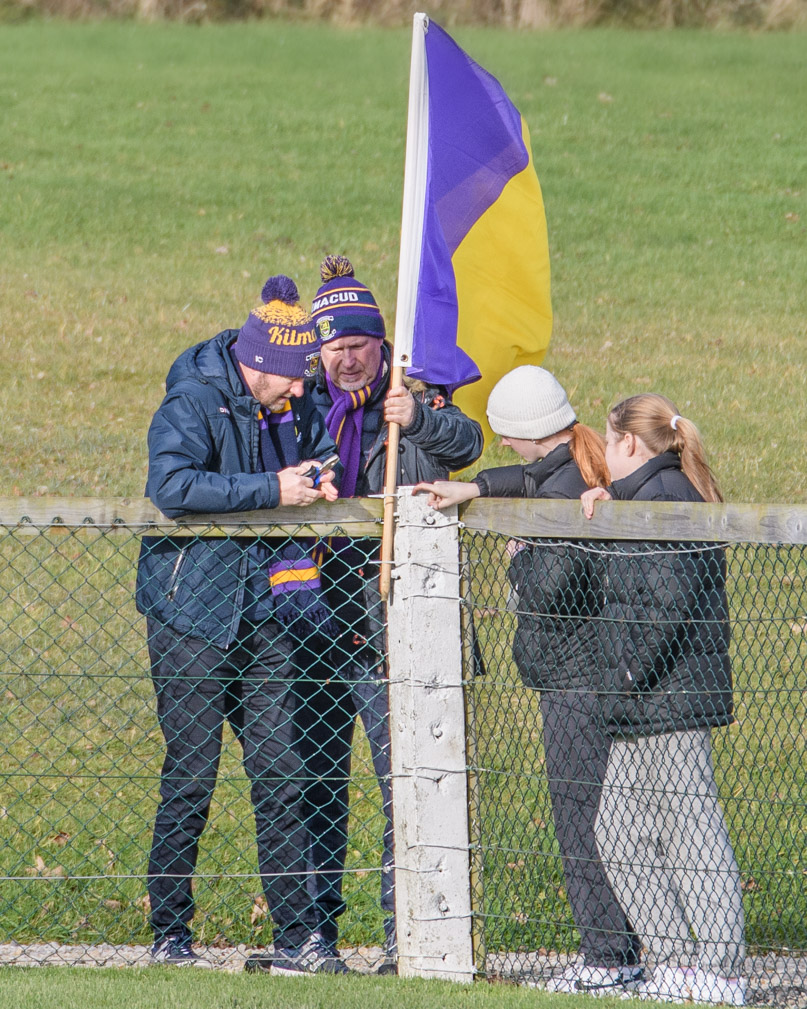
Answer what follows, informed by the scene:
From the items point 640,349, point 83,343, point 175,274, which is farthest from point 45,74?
point 640,349

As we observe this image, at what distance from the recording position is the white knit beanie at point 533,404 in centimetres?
426

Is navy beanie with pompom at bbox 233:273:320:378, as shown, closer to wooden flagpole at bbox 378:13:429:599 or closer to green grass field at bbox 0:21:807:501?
wooden flagpole at bbox 378:13:429:599

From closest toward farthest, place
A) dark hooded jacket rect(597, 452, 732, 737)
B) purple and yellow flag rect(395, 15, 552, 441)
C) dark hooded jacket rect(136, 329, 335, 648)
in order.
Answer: dark hooded jacket rect(136, 329, 335, 648) → dark hooded jacket rect(597, 452, 732, 737) → purple and yellow flag rect(395, 15, 552, 441)

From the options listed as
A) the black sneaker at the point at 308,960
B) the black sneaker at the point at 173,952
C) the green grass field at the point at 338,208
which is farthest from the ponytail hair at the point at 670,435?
the green grass field at the point at 338,208

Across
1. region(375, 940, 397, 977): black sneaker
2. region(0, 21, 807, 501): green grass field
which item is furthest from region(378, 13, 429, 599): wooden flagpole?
region(0, 21, 807, 501): green grass field

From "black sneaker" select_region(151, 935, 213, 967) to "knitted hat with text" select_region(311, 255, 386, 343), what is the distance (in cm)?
197

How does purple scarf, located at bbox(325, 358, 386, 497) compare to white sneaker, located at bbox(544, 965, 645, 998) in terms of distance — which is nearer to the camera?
white sneaker, located at bbox(544, 965, 645, 998)

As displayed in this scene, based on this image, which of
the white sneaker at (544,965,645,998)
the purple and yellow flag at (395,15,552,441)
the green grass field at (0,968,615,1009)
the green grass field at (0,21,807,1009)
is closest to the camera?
the green grass field at (0,968,615,1009)

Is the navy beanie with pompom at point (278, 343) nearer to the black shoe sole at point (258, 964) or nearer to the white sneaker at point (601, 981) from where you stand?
the black shoe sole at point (258, 964)

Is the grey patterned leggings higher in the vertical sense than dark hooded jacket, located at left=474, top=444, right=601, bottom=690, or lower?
lower

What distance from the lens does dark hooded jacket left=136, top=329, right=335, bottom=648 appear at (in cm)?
379

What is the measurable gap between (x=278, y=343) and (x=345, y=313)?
1.36ft

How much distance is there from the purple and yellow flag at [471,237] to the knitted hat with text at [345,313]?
346mm

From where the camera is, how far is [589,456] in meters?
4.28
